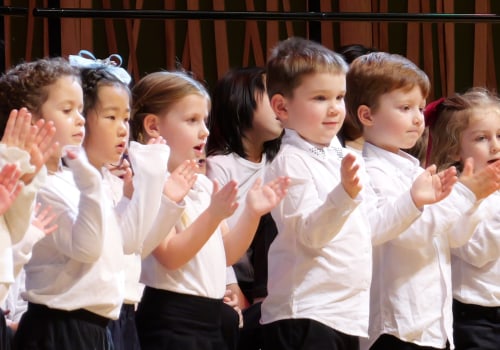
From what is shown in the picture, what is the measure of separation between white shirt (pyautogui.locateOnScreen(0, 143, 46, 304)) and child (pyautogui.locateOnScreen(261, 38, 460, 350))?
75cm

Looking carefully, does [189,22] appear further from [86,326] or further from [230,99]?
[86,326]

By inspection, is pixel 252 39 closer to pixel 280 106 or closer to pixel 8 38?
pixel 8 38

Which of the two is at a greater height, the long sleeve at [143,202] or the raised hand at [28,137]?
the raised hand at [28,137]

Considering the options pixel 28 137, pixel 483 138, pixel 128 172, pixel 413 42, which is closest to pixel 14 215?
pixel 28 137

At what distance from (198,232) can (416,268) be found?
0.70 metres

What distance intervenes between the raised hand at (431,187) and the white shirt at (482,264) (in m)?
0.39

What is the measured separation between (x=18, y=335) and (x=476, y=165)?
1.60 meters

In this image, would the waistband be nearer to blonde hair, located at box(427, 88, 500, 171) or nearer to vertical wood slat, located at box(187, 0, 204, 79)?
blonde hair, located at box(427, 88, 500, 171)

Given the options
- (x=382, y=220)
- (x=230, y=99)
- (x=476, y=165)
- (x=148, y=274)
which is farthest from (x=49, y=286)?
(x=476, y=165)

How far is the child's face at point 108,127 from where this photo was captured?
283 centimetres

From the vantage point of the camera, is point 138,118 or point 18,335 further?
point 138,118

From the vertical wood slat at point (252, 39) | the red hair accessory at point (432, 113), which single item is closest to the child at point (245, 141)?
the red hair accessory at point (432, 113)

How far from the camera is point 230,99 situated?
3564 mm

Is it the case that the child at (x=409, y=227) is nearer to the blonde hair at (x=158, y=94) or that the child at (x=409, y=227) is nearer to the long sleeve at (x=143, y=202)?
the blonde hair at (x=158, y=94)
